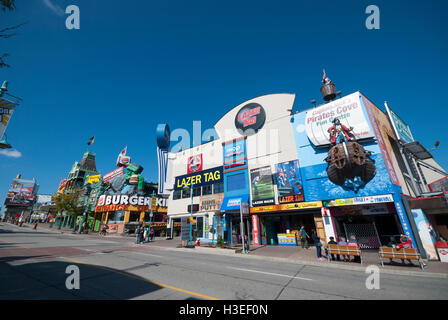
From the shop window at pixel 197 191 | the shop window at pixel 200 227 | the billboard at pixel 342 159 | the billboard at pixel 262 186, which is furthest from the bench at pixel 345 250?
the shop window at pixel 197 191

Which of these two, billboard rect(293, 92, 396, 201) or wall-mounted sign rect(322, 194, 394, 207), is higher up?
billboard rect(293, 92, 396, 201)

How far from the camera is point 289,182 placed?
20.9 metres

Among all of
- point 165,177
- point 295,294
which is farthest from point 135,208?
point 295,294

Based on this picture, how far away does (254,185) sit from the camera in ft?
77.2

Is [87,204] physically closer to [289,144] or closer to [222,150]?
[222,150]

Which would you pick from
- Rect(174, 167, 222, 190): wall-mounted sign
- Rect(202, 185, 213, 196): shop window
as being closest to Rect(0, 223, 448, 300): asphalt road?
Rect(174, 167, 222, 190): wall-mounted sign

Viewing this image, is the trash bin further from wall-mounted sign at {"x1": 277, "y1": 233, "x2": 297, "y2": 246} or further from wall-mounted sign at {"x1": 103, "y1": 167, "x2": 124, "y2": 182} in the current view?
wall-mounted sign at {"x1": 103, "y1": 167, "x2": 124, "y2": 182}

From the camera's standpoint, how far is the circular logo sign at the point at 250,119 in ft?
85.1

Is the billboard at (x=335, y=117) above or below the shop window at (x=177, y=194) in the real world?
above

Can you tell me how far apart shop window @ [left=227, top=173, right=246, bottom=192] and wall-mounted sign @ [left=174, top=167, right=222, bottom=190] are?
6.09 feet

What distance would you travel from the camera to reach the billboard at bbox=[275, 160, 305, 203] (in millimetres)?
20094

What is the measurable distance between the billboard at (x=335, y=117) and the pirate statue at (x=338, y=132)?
26cm

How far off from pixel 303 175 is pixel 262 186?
16.1ft

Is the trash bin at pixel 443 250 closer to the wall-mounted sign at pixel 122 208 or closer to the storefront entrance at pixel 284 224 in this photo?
the storefront entrance at pixel 284 224
